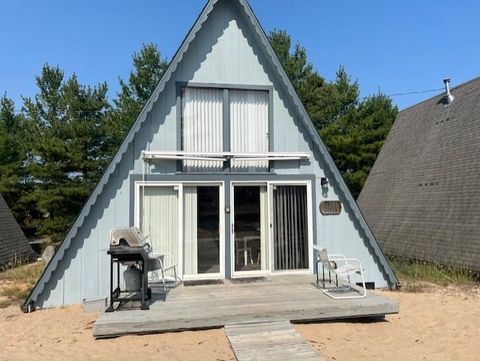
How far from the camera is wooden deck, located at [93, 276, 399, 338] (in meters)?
5.39

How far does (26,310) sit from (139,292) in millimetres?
2284

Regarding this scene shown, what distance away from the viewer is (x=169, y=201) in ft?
26.3

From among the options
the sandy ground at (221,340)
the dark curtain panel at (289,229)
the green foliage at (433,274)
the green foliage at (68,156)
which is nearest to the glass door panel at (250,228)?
the dark curtain panel at (289,229)

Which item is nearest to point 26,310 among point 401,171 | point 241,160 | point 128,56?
point 241,160

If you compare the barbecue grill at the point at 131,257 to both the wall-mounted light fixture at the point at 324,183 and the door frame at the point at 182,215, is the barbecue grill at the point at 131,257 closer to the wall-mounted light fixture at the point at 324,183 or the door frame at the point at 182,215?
the door frame at the point at 182,215

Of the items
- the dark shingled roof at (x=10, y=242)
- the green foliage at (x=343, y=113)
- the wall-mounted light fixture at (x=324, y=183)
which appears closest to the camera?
the wall-mounted light fixture at (x=324, y=183)

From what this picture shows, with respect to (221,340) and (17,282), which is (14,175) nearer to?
(17,282)

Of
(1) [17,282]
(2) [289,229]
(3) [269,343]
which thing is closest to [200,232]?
(2) [289,229]

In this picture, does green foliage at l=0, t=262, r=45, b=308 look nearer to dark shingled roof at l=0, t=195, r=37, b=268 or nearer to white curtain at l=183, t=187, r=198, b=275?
dark shingled roof at l=0, t=195, r=37, b=268

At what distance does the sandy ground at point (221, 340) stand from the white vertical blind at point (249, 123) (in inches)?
154

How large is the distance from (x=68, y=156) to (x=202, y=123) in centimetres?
1549

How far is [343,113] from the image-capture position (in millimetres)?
25625

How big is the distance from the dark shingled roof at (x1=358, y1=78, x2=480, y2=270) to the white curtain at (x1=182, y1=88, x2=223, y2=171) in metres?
6.82

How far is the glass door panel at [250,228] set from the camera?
822 centimetres
